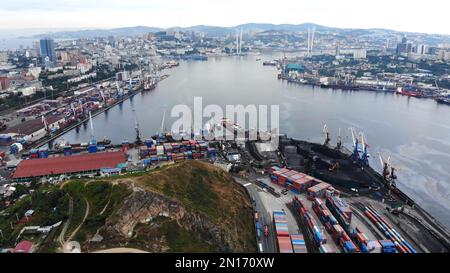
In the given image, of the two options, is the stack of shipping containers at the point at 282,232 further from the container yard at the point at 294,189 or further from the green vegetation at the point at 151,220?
the green vegetation at the point at 151,220

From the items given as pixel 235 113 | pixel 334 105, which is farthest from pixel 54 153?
pixel 334 105

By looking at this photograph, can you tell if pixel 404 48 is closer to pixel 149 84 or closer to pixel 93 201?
pixel 149 84

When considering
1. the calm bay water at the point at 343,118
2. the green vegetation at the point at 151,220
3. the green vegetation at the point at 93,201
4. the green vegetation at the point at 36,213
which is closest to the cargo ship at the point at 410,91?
the calm bay water at the point at 343,118

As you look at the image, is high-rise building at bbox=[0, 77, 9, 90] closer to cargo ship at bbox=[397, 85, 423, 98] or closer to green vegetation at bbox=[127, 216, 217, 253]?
green vegetation at bbox=[127, 216, 217, 253]

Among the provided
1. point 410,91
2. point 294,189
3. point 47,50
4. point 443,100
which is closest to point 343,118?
point 443,100
